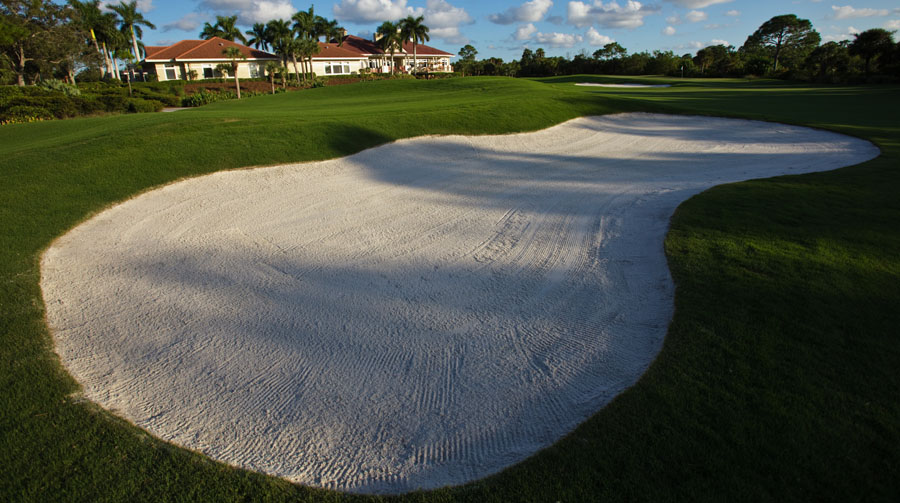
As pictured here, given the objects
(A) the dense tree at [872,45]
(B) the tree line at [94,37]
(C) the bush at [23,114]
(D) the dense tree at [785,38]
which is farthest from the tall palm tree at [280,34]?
(D) the dense tree at [785,38]

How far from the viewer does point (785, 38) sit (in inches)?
2963

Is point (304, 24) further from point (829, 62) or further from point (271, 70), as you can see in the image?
point (829, 62)

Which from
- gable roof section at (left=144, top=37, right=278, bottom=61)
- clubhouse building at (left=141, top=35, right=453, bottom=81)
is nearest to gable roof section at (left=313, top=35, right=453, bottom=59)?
clubhouse building at (left=141, top=35, right=453, bottom=81)

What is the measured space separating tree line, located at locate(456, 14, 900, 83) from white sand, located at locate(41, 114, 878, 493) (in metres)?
46.7

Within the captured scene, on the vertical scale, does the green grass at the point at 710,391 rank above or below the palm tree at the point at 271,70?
below

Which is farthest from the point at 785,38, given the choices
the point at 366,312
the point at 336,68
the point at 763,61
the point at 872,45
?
the point at 366,312

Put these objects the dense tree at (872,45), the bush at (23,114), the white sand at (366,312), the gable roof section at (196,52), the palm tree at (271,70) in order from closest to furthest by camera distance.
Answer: the white sand at (366,312)
the bush at (23,114)
the dense tree at (872,45)
the palm tree at (271,70)
the gable roof section at (196,52)

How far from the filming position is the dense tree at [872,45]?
4078 cm

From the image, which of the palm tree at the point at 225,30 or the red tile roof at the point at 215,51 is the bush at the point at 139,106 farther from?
the palm tree at the point at 225,30

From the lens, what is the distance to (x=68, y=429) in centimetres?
372

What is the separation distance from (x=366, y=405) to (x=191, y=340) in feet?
7.96

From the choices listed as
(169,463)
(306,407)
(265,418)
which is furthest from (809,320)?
(169,463)

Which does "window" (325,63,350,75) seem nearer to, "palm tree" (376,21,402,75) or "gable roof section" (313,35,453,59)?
"gable roof section" (313,35,453,59)

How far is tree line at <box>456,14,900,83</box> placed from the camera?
41969mm
